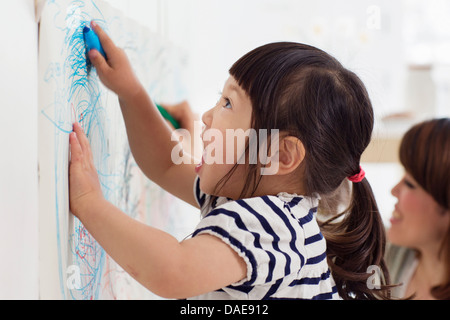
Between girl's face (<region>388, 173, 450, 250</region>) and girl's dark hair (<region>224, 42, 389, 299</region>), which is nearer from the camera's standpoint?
girl's dark hair (<region>224, 42, 389, 299</region>)

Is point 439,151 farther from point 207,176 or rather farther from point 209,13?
point 209,13

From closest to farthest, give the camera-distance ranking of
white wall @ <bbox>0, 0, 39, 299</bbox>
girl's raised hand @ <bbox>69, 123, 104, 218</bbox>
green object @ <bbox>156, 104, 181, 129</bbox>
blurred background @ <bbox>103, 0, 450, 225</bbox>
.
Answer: white wall @ <bbox>0, 0, 39, 299</bbox>
girl's raised hand @ <bbox>69, 123, 104, 218</bbox>
green object @ <bbox>156, 104, 181, 129</bbox>
blurred background @ <bbox>103, 0, 450, 225</bbox>

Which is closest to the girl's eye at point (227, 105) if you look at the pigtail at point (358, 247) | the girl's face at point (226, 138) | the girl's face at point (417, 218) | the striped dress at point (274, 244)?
the girl's face at point (226, 138)

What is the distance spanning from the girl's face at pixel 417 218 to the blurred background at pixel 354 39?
0.39ft

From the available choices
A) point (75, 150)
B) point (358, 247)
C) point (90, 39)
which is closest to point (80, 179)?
point (75, 150)

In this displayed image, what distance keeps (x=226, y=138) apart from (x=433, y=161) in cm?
32

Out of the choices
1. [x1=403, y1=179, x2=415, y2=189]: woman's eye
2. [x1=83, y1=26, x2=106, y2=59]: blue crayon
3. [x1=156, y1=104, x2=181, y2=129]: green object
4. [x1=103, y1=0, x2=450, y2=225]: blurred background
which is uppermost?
[x1=103, y1=0, x2=450, y2=225]: blurred background

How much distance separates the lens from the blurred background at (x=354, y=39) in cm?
109

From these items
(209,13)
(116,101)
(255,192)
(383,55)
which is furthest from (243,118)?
(383,55)

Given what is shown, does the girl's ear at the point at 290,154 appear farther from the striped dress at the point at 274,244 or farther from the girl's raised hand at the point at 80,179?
the girl's raised hand at the point at 80,179

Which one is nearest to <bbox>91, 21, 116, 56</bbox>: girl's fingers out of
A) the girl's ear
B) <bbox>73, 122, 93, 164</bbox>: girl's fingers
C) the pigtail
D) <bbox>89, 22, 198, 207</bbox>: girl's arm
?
<bbox>89, 22, 198, 207</bbox>: girl's arm

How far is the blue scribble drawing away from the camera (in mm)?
481

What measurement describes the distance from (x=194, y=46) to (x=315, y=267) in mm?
828

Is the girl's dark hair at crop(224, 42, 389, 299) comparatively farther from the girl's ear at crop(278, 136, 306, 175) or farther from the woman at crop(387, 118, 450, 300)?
the woman at crop(387, 118, 450, 300)
